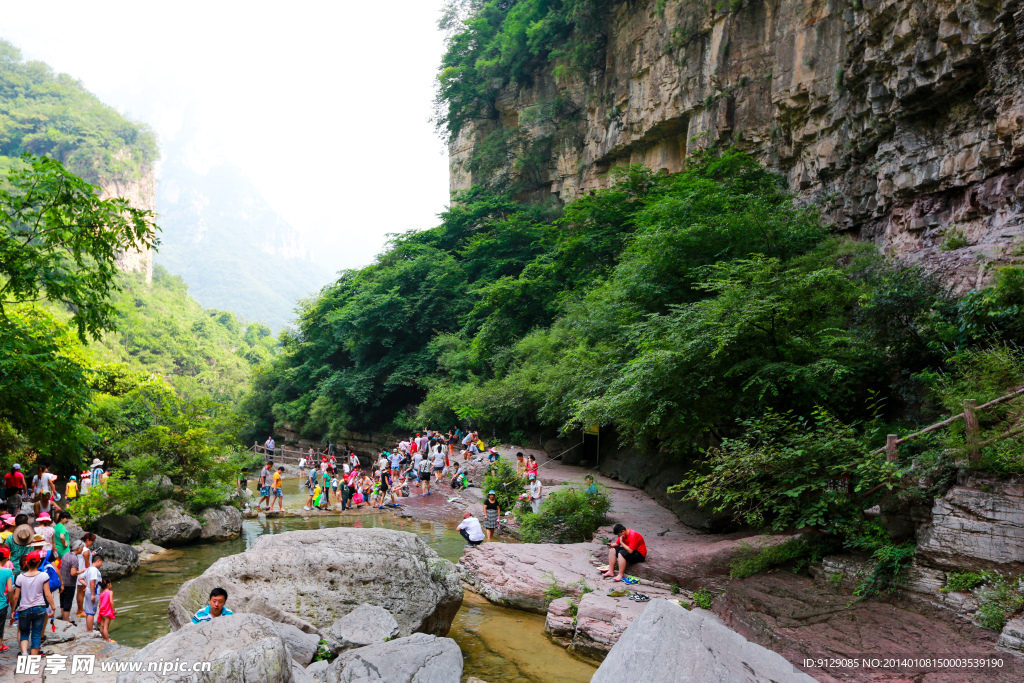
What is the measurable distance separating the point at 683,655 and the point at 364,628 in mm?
4375

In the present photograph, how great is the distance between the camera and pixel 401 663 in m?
6.34

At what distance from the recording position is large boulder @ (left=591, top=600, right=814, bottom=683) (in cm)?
466

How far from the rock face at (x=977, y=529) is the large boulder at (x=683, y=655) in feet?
9.40

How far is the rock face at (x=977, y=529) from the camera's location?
6492 millimetres

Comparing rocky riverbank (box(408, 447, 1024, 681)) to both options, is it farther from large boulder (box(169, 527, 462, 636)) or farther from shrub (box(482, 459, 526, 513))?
shrub (box(482, 459, 526, 513))

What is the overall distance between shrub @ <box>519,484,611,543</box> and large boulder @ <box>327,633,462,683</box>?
224 inches

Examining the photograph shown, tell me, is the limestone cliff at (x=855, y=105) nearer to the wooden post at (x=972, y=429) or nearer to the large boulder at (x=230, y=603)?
the wooden post at (x=972, y=429)

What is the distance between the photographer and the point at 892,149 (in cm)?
1513

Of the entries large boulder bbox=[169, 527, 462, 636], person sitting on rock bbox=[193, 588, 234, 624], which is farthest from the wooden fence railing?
person sitting on rock bbox=[193, 588, 234, 624]

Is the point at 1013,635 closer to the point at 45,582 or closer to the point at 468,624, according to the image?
the point at 468,624

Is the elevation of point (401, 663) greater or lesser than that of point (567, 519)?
lesser

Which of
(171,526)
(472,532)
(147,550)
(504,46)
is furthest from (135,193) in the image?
(472,532)

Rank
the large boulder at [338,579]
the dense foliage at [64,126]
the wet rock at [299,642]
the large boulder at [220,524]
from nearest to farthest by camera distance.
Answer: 1. the wet rock at [299,642]
2. the large boulder at [338,579]
3. the large boulder at [220,524]
4. the dense foliage at [64,126]

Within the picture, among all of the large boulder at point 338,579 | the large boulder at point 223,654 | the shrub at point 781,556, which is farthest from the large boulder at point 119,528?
the shrub at point 781,556
